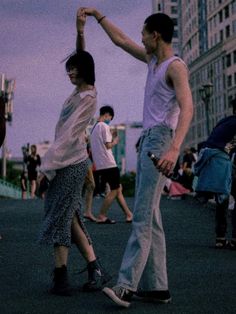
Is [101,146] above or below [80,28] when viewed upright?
below

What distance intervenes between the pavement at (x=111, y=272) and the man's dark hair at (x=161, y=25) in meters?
1.72

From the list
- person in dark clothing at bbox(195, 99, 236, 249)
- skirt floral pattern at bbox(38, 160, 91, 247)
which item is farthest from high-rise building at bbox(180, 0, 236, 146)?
skirt floral pattern at bbox(38, 160, 91, 247)

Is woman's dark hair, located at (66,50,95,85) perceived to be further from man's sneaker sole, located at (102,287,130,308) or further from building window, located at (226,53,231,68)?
building window, located at (226,53,231,68)

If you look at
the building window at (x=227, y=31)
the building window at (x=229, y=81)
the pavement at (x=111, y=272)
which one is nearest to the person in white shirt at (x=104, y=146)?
the pavement at (x=111, y=272)

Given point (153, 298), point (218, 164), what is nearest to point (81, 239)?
point (153, 298)

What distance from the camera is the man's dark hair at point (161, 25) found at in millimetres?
4656

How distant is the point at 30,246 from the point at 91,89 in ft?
11.1

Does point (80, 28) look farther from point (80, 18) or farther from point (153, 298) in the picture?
point (153, 298)

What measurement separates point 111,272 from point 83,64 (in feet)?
6.12

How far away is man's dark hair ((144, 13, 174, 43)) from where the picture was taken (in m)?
4.66

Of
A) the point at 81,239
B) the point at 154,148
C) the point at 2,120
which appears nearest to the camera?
the point at 154,148

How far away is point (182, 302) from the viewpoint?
190 inches

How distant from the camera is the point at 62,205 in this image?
5219mm

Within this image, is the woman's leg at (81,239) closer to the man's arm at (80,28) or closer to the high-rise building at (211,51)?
the man's arm at (80,28)
